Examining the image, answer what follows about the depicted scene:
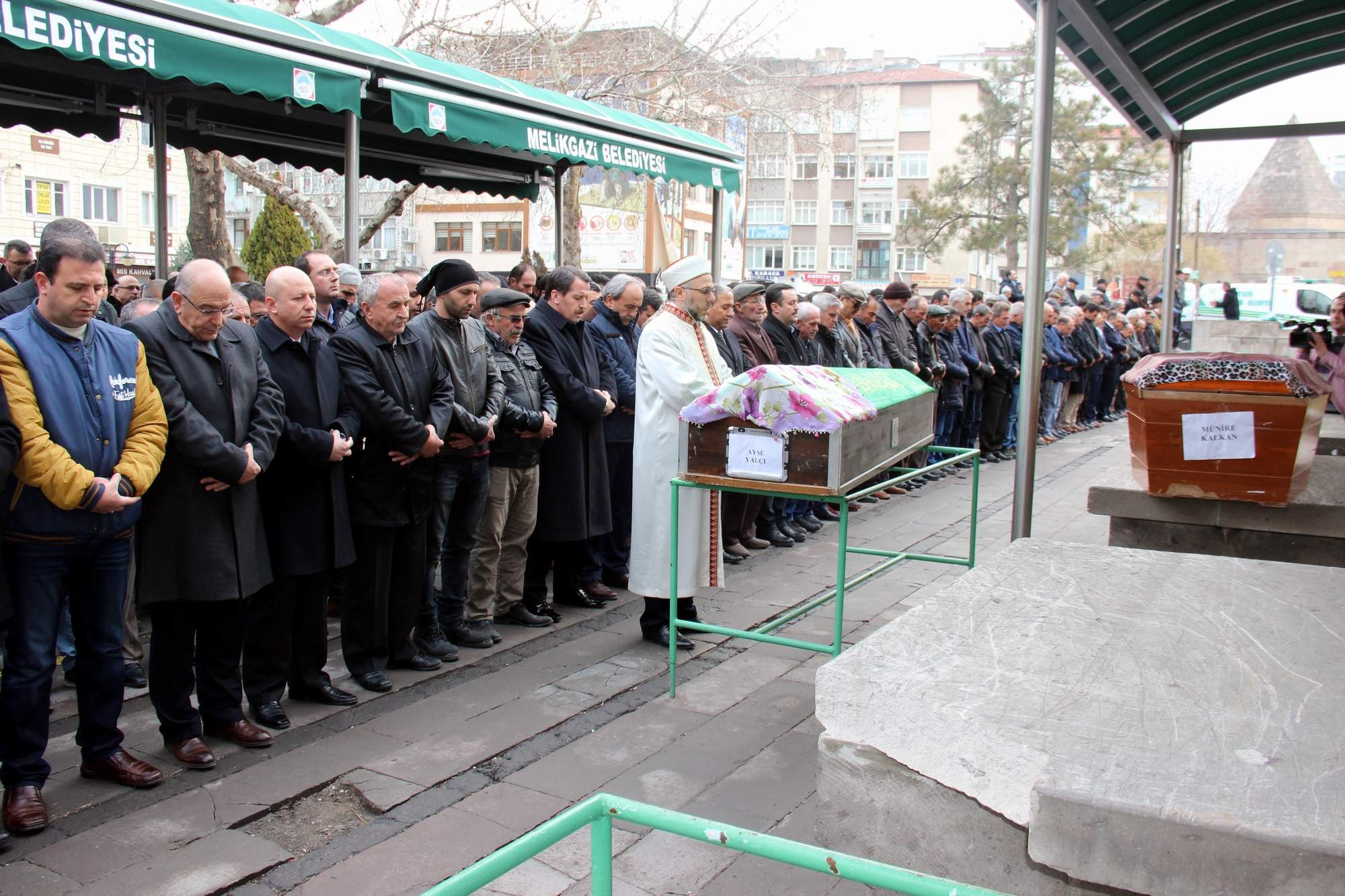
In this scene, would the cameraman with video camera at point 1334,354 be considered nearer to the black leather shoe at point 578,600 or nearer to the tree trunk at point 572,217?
the black leather shoe at point 578,600

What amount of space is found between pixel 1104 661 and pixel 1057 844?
749mm

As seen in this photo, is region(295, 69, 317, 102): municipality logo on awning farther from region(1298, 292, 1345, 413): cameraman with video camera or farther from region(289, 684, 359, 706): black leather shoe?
region(1298, 292, 1345, 413): cameraman with video camera

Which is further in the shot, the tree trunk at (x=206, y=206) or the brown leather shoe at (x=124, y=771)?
the tree trunk at (x=206, y=206)

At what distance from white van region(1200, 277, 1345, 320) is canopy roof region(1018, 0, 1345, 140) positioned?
2043 cm

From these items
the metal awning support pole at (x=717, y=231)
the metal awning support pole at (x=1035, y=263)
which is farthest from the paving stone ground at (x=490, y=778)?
A: the metal awning support pole at (x=717, y=231)

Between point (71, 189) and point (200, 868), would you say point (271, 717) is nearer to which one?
point (200, 868)

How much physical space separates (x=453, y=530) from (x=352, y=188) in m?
3.07

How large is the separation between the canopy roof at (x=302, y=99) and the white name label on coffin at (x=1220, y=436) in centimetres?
513

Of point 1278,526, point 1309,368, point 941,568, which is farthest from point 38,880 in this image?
point 941,568

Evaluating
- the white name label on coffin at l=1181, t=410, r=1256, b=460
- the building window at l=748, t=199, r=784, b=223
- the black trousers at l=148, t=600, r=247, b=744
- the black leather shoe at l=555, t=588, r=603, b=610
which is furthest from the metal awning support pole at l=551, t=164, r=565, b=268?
the building window at l=748, t=199, r=784, b=223

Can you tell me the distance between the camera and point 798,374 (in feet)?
15.8

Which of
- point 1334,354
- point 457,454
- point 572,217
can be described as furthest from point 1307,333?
point 572,217

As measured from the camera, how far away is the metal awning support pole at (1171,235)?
26.8 ft

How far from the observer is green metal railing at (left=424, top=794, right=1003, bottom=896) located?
1385mm
